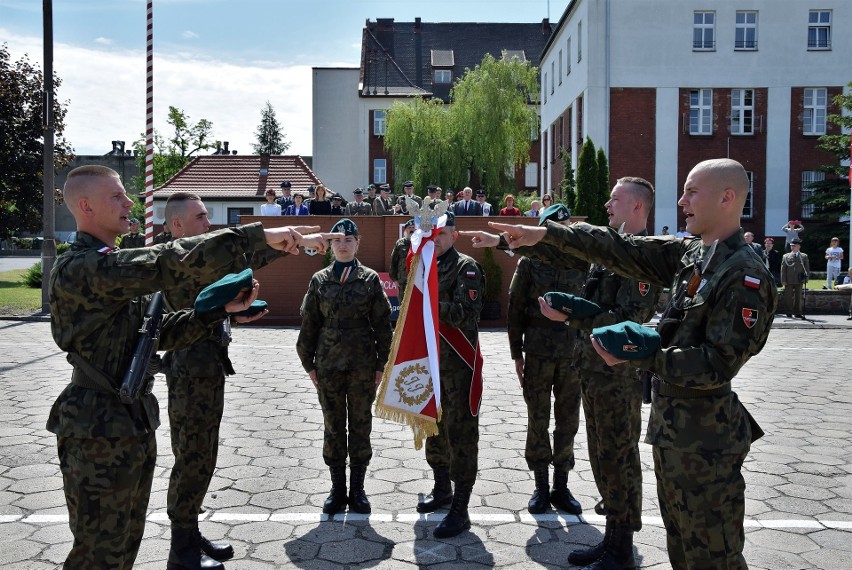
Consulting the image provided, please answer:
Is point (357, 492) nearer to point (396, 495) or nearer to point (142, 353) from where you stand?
point (396, 495)

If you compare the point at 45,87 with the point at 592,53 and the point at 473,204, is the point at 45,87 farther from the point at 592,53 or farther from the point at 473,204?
the point at 592,53

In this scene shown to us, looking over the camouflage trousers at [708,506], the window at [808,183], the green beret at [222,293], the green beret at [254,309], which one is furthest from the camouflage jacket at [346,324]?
the window at [808,183]

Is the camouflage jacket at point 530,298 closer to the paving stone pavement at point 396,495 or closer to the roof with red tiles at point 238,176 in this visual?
the paving stone pavement at point 396,495

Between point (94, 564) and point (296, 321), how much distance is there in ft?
53.1

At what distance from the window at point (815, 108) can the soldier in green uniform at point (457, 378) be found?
37.0 metres

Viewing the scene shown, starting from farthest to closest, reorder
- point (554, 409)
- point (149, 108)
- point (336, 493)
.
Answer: point (149, 108) < point (554, 409) < point (336, 493)

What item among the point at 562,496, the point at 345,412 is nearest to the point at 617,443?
the point at 562,496

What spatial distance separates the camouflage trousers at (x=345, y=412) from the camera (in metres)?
6.27

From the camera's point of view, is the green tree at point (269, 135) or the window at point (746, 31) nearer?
the window at point (746, 31)

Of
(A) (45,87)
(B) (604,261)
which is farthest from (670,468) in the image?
(A) (45,87)

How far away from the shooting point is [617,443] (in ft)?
17.3

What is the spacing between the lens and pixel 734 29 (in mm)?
37031

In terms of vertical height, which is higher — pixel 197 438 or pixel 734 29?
pixel 734 29

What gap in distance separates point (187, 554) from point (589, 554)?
2682mm
